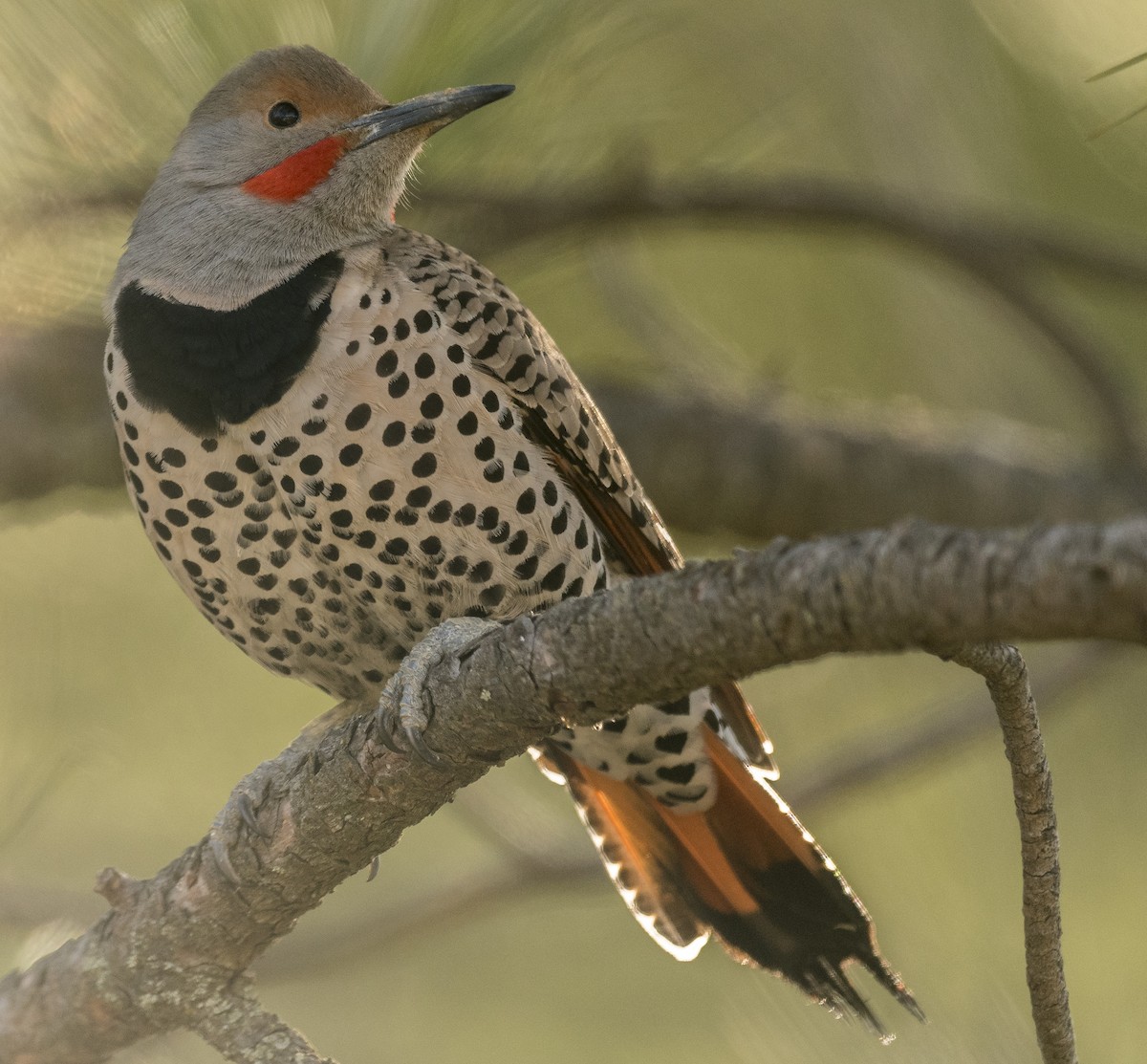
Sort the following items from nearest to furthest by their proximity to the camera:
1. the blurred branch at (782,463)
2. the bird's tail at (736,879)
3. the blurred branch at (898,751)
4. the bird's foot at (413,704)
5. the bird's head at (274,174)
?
Result: 1. the bird's foot at (413,704)
2. the bird's tail at (736,879)
3. the bird's head at (274,174)
4. the blurred branch at (898,751)
5. the blurred branch at (782,463)

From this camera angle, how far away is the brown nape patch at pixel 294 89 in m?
3.35

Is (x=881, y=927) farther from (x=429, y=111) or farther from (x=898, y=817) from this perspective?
(x=429, y=111)

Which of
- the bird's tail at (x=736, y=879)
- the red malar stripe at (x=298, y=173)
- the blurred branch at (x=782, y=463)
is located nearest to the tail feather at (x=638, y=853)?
the bird's tail at (x=736, y=879)

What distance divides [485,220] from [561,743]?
4.44ft

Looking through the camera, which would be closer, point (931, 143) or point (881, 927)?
point (881, 927)

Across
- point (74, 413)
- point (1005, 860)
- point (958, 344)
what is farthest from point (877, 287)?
point (74, 413)

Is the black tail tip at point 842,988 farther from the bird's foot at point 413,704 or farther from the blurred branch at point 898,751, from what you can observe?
the bird's foot at point 413,704

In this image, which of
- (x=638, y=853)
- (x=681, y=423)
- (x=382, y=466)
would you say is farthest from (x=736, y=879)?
(x=681, y=423)

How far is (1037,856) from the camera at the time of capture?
76.8 inches

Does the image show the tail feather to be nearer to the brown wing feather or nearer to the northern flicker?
the northern flicker

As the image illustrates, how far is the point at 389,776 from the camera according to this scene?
8.18 feet

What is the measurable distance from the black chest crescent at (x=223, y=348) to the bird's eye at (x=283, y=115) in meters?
0.48

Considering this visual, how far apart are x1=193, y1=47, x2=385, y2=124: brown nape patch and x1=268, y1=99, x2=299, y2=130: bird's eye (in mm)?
14

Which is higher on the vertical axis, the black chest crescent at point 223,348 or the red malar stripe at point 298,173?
the red malar stripe at point 298,173
